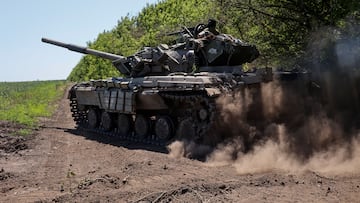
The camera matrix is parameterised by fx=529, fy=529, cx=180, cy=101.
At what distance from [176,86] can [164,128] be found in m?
1.33

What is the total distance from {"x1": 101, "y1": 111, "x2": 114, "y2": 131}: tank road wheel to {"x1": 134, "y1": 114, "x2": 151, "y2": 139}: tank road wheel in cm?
180

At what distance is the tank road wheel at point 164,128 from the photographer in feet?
42.8

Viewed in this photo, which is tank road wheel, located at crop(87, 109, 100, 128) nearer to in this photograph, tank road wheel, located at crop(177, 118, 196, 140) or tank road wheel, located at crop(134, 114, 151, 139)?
tank road wheel, located at crop(134, 114, 151, 139)

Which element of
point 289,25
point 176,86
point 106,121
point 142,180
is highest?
point 289,25

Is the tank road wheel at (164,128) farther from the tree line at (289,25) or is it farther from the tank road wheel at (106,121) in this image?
the tree line at (289,25)

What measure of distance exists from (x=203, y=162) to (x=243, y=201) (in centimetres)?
367

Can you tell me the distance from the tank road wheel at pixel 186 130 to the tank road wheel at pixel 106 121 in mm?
3877

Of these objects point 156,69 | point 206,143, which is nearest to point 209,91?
point 206,143

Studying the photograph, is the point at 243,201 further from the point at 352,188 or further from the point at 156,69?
the point at 156,69

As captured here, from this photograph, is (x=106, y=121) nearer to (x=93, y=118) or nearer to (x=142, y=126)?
(x=93, y=118)

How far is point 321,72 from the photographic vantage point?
14.1 m

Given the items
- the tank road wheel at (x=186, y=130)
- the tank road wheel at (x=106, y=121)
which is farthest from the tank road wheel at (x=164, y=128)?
the tank road wheel at (x=106, y=121)

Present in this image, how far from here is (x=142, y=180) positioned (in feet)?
29.9

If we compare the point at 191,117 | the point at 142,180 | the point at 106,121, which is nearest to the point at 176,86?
the point at 191,117
